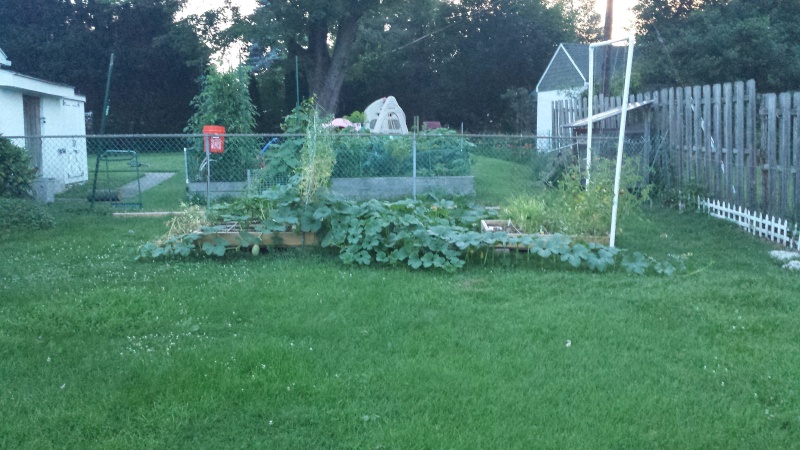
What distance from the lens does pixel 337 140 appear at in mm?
12695

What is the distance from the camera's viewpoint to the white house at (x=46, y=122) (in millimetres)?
13758

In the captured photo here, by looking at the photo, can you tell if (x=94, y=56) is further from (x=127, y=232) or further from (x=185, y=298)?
(x=185, y=298)

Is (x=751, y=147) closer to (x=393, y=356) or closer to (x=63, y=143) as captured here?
(x=393, y=356)

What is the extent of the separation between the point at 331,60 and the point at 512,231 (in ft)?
69.8

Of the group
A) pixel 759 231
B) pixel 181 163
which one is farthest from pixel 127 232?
pixel 181 163

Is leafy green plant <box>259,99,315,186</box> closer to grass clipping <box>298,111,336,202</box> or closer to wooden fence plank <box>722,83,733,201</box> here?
grass clipping <box>298,111,336,202</box>

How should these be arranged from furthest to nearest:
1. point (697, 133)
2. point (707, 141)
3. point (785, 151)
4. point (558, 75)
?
point (558, 75) → point (697, 133) → point (707, 141) → point (785, 151)

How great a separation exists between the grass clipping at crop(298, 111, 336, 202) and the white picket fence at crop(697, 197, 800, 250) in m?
5.10

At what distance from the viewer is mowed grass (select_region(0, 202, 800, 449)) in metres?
3.90

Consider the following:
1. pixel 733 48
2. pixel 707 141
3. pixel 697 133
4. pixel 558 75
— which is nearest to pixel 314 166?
pixel 707 141

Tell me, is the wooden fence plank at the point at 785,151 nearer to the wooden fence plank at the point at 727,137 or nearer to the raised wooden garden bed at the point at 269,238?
the wooden fence plank at the point at 727,137

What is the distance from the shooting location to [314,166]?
7.93 m

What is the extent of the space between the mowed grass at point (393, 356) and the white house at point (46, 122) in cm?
761

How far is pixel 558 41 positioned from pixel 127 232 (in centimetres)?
3321
